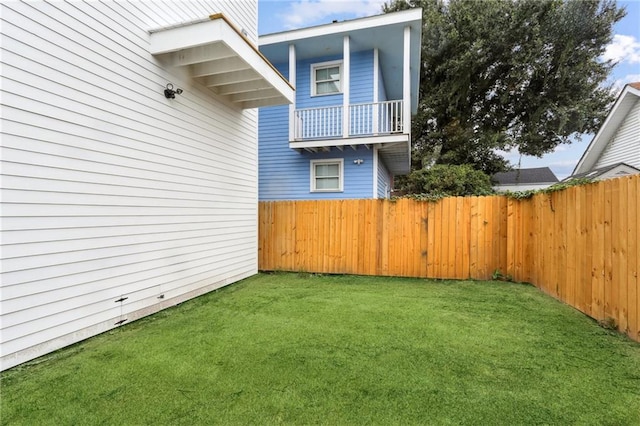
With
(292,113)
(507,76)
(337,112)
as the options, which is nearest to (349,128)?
(337,112)

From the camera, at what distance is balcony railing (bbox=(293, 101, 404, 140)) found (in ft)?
29.1

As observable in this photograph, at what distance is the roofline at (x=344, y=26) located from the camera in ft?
26.2

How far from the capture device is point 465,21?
1534 centimetres

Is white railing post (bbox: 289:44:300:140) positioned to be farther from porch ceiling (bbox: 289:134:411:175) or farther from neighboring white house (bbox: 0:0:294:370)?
neighboring white house (bbox: 0:0:294:370)

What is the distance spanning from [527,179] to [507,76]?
45.1ft

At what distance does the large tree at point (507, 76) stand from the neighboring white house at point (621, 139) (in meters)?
3.68

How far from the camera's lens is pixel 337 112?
9.16 metres

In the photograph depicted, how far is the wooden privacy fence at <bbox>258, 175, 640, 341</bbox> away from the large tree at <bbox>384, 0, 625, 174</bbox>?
12071 mm

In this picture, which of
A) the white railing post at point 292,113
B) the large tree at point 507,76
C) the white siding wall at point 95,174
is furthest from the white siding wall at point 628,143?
the white siding wall at point 95,174

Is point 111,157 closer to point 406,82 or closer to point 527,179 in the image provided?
point 406,82

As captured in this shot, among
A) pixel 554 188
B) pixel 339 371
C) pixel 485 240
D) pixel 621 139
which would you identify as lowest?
pixel 339 371

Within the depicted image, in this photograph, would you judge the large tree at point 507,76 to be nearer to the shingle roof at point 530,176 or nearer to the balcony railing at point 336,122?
the shingle roof at point 530,176

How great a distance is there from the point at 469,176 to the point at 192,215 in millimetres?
10224

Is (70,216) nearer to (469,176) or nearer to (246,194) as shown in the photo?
(246,194)
